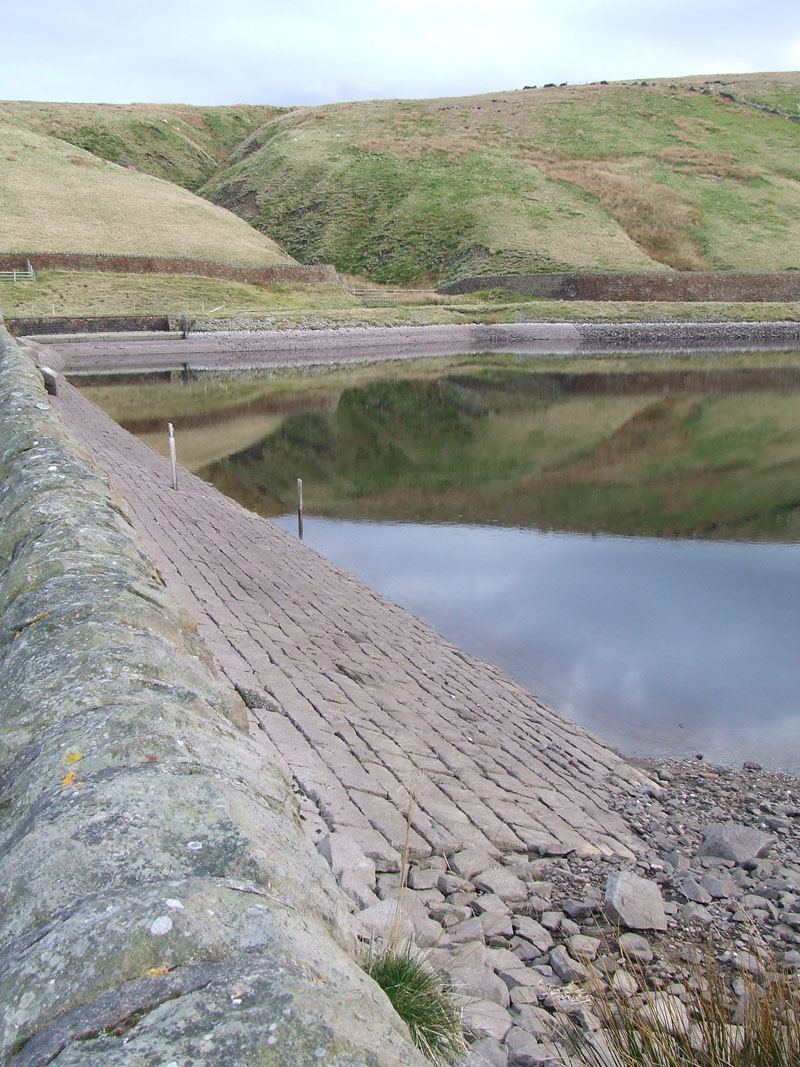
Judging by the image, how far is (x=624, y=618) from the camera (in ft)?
45.9

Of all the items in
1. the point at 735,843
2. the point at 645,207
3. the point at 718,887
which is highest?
the point at 645,207

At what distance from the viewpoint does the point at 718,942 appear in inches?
196

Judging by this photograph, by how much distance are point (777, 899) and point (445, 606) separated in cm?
890

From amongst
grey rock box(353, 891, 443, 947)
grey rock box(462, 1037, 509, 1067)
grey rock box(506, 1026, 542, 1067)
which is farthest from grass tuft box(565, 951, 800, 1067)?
grey rock box(353, 891, 443, 947)

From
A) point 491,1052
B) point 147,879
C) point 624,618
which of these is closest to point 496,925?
point 491,1052

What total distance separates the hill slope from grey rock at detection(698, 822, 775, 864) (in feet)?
210

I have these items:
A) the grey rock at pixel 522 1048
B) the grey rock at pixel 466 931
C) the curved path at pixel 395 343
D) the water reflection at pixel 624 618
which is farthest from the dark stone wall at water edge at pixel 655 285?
the grey rock at pixel 522 1048

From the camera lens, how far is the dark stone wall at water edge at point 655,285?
6375cm

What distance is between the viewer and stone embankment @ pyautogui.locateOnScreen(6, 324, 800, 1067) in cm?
430

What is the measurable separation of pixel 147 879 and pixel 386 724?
5.64 metres

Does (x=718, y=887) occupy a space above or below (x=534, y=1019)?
below

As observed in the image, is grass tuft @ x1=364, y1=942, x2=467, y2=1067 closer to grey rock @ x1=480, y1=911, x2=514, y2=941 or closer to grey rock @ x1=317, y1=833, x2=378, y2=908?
grey rock @ x1=317, y1=833, x2=378, y2=908

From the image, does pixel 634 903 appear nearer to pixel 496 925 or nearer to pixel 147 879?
pixel 496 925

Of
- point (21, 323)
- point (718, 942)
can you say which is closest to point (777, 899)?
point (718, 942)
